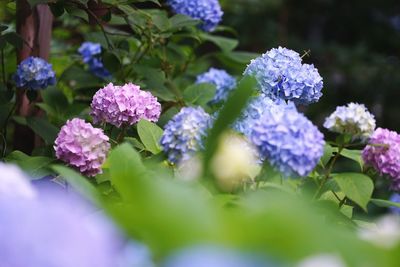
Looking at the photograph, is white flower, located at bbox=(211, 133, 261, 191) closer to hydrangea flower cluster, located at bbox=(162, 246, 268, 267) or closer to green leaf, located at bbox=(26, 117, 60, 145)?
hydrangea flower cluster, located at bbox=(162, 246, 268, 267)

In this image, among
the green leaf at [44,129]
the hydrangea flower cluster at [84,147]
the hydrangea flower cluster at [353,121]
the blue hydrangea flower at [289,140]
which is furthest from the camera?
the green leaf at [44,129]

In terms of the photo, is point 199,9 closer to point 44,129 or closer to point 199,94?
point 199,94

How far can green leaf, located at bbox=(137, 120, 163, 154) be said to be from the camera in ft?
3.32

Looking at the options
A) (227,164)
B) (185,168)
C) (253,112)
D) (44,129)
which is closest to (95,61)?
(44,129)

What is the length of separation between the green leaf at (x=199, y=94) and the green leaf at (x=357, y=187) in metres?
0.79

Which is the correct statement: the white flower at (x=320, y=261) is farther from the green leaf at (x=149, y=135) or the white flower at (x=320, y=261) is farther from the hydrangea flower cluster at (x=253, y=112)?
the green leaf at (x=149, y=135)

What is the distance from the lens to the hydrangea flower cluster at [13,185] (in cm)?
44

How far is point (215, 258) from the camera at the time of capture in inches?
12.9

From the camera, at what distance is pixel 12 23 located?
8.32 ft

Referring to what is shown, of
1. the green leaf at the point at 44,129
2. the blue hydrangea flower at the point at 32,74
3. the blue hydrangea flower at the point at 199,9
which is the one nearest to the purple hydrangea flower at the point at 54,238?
the green leaf at the point at 44,129

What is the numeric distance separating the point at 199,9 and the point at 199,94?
1.17 ft

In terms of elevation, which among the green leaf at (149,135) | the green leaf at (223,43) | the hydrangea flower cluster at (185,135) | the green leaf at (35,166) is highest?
the hydrangea flower cluster at (185,135)

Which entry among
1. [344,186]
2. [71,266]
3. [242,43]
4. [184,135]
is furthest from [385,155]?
[242,43]

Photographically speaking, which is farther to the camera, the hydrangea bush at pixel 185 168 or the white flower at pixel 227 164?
the white flower at pixel 227 164
